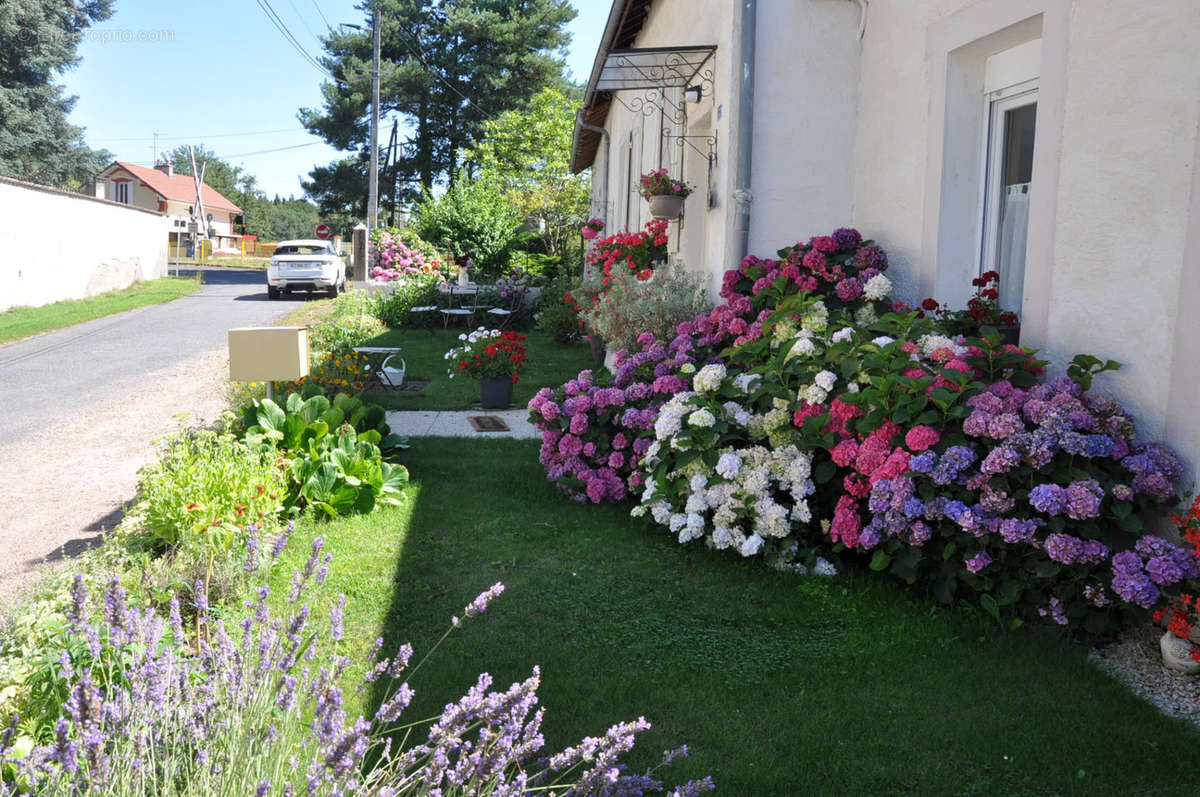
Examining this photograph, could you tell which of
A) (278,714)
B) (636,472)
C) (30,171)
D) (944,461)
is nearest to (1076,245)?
(944,461)

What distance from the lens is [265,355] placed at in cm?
548

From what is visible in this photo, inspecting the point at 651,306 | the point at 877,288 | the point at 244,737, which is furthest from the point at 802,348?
the point at 244,737

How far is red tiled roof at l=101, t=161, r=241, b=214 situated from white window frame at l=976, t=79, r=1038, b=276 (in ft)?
216

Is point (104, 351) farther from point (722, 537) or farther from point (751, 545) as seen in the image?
point (751, 545)

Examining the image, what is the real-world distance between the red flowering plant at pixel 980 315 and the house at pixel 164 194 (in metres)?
59.1

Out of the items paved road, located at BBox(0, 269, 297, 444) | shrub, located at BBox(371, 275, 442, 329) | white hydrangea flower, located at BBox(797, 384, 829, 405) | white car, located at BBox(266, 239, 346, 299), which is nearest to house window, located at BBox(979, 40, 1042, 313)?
white hydrangea flower, located at BBox(797, 384, 829, 405)

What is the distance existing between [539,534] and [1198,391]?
3.05 m

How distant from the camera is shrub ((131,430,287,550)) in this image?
4141 mm

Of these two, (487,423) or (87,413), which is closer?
(487,423)

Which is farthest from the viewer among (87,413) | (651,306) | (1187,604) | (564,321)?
(564,321)

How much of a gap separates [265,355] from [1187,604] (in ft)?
15.3

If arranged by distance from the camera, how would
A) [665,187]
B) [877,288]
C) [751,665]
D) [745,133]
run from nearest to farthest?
[751,665] < [877,288] < [745,133] < [665,187]

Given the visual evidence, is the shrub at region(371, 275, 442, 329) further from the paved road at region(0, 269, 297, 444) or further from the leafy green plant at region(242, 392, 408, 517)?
the leafy green plant at region(242, 392, 408, 517)

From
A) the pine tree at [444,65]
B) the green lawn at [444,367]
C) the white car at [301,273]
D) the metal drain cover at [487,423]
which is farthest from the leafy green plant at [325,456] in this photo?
the pine tree at [444,65]
